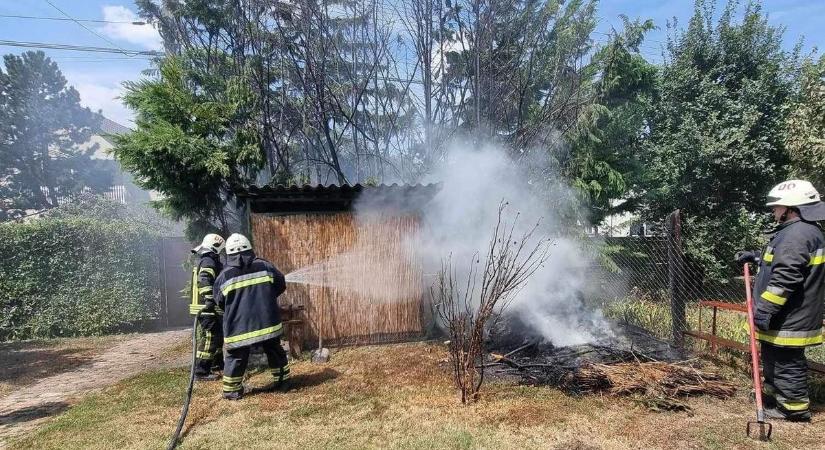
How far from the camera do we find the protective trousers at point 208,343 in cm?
627

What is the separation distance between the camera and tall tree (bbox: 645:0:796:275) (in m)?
10.8

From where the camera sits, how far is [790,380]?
423 centimetres

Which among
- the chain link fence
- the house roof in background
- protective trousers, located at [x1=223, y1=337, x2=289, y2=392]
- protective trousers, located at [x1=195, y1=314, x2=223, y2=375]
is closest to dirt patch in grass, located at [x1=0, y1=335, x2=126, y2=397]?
protective trousers, located at [x1=195, y1=314, x2=223, y2=375]

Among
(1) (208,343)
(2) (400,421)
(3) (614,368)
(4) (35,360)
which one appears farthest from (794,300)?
(4) (35,360)

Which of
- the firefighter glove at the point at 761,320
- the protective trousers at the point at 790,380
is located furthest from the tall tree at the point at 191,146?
the protective trousers at the point at 790,380

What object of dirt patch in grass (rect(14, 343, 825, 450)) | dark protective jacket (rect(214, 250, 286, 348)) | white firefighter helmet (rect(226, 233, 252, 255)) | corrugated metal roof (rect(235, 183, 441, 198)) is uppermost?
corrugated metal roof (rect(235, 183, 441, 198))

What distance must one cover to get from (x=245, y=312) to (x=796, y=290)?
5.82m

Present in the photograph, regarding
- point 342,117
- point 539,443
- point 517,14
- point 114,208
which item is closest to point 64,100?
point 114,208

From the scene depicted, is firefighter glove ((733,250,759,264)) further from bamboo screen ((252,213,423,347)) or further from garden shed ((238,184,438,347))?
bamboo screen ((252,213,423,347))

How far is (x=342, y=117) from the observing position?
1060cm

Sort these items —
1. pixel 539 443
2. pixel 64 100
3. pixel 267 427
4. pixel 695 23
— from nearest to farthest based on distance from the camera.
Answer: pixel 539 443 < pixel 267 427 < pixel 695 23 < pixel 64 100

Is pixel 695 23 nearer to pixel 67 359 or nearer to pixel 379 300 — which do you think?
pixel 379 300

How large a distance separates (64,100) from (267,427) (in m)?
29.0

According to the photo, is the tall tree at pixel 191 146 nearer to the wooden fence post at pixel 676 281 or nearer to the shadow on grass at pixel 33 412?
the shadow on grass at pixel 33 412
